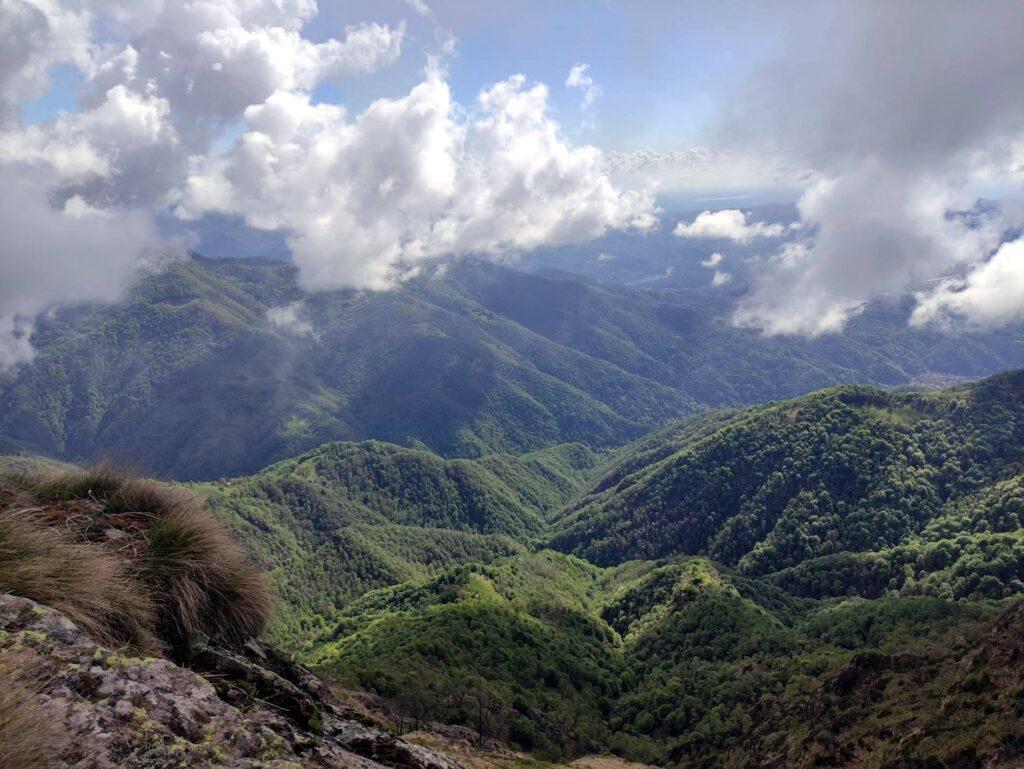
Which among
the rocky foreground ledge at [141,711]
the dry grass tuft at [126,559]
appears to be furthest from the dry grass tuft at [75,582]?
the rocky foreground ledge at [141,711]

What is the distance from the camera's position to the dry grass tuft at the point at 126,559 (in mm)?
8914

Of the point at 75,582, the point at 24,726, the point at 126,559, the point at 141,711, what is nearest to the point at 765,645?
the point at 126,559

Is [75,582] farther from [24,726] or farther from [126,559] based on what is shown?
[24,726]

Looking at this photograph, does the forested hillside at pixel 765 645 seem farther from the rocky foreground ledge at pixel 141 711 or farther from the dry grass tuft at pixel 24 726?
the dry grass tuft at pixel 24 726

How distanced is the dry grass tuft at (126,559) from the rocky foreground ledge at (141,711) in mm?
967

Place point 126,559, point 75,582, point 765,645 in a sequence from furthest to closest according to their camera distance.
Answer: point 765,645 → point 126,559 → point 75,582

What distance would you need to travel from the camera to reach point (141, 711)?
7066mm

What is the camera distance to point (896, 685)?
56281 millimetres

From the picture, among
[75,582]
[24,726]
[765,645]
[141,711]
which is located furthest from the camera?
[765,645]

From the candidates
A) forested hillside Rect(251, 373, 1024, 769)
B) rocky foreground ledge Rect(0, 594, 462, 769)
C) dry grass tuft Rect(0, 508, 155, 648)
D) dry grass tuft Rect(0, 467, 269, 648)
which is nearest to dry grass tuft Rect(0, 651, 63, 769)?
rocky foreground ledge Rect(0, 594, 462, 769)

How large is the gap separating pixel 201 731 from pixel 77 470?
1032 cm

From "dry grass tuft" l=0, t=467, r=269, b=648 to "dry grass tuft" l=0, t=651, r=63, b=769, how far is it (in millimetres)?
2873

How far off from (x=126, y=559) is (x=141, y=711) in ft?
15.6

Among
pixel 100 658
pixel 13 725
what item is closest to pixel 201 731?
pixel 100 658
